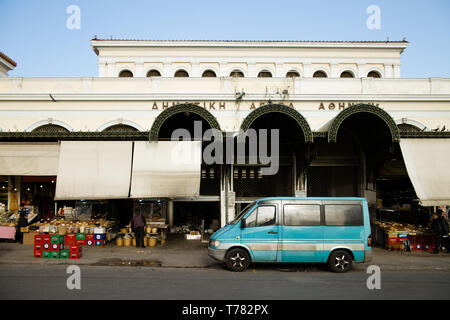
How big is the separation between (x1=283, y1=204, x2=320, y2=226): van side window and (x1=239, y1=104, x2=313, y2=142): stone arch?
390 centimetres

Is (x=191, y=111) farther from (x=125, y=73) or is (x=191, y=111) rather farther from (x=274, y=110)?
(x=125, y=73)

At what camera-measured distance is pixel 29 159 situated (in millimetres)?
14359

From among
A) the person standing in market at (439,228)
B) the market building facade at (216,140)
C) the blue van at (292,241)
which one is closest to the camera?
the blue van at (292,241)

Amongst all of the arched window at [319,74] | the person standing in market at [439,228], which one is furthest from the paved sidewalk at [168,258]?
the arched window at [319,74]

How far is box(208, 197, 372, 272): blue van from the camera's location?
9742 mm

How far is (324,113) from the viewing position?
52.4 feet

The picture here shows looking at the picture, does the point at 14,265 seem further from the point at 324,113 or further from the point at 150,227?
the point at 324,113

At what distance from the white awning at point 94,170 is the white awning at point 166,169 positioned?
0.49 m

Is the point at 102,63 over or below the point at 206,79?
over

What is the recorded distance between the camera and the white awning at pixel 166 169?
13172 millimetres

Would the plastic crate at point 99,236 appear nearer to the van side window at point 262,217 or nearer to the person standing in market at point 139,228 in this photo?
the person standing in market at point 139,228
